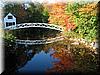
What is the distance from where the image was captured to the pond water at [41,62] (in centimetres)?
332

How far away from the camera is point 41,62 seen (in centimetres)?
333

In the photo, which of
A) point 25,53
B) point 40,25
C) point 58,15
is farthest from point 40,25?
point 25,53

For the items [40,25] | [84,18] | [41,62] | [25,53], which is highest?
[84,18]

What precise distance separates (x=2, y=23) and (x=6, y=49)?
37 cm

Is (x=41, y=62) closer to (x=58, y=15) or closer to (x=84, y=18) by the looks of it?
(x=58, y=15)

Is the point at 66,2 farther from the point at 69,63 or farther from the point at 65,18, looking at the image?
the point at 69,63

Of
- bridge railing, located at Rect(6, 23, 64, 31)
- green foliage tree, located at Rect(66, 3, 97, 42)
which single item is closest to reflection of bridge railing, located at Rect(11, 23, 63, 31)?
bridge railing, located at Rect(6, 23, 64, 31)

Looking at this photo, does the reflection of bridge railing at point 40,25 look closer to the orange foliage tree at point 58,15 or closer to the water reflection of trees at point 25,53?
the orange foliage tree at point 58,15

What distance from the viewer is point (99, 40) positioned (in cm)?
333

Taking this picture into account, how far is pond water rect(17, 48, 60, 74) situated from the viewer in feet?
10.9

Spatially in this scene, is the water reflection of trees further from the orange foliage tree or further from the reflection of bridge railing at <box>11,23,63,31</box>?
the orange foliage tree

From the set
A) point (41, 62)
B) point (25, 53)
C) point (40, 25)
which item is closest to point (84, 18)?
point (40, 25)

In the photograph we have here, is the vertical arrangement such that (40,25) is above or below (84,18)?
below

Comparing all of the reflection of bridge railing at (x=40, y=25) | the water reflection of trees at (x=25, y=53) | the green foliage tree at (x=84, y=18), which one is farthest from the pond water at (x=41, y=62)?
the green foliage tree at (x=84, y=18)
